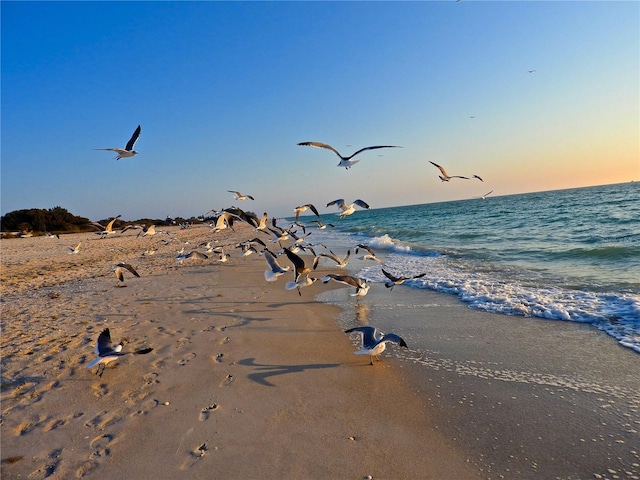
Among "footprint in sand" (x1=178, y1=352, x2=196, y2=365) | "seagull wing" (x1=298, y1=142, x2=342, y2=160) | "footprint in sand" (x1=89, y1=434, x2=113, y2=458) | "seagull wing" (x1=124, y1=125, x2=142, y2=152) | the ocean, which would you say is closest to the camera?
"footprint in sand" (x1=89, y1=434, x2=113, y2=458)

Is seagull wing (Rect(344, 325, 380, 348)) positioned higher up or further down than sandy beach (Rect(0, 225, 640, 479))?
higher up

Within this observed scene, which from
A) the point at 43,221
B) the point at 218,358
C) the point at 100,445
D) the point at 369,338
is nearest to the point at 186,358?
the point at 218,358

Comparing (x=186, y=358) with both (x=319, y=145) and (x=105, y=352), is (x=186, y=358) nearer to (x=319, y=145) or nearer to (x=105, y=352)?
(x=105, y=352)

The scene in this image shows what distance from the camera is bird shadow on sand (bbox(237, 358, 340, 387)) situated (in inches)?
195

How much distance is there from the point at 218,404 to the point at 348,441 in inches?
62.1

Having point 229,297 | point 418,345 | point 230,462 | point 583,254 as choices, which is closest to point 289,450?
point 230,462

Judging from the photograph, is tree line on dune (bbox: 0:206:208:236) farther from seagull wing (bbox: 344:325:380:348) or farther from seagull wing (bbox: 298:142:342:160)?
seagull wing (bbox: 344:325:380:348)

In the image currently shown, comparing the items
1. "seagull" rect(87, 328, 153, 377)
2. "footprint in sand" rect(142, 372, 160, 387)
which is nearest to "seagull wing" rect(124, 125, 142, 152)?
"seagull" rect(87, 328, 153, 377)

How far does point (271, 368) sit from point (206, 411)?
126cm

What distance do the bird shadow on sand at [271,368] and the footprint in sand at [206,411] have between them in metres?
0.73

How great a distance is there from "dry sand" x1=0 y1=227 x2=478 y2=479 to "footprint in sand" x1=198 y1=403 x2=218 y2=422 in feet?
0.06

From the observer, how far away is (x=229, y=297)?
371 inches

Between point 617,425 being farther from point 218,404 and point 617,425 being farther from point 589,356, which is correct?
point 218,404

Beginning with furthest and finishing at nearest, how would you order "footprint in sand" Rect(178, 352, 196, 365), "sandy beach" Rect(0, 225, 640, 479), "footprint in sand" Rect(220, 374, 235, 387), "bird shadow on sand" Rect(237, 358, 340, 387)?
"footprint in sand" Rect(178, 352, 196, 365), "bird shadow on sand" Rect(237, 358, 340, 387), "footprint in sand" Rect(220, 374, 235, 387), "sandy beach" Rect(0, 225, 640, 479)
